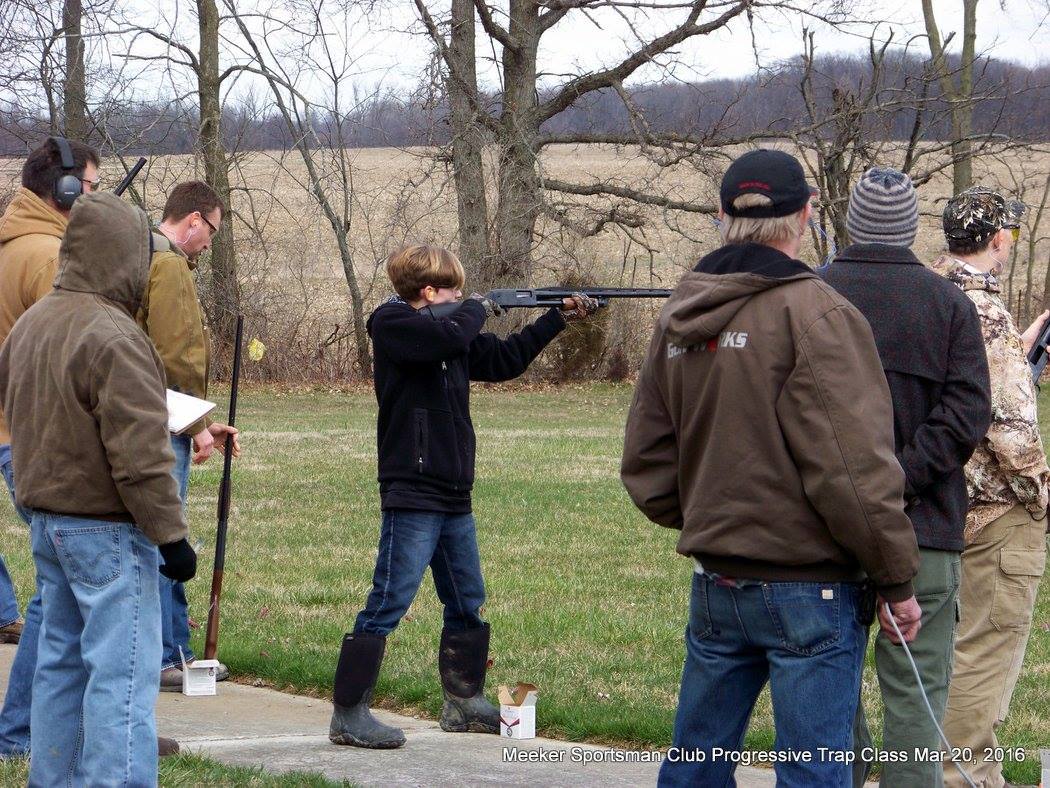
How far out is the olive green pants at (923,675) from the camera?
12.3ft

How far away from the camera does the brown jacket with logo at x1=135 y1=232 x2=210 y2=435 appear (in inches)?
217

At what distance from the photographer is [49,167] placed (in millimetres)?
5172

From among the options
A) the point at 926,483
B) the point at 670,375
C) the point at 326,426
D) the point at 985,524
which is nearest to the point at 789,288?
the point at 670,375

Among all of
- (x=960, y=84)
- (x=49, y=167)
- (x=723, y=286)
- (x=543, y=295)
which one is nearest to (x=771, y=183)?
(x=723, y=286)

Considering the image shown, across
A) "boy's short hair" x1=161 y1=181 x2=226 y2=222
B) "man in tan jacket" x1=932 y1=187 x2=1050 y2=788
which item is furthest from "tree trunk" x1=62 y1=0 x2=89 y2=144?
"man in tan jacket" x1=932 y1=187 x2=1050 y2=788

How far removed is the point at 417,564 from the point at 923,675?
196 centimetres

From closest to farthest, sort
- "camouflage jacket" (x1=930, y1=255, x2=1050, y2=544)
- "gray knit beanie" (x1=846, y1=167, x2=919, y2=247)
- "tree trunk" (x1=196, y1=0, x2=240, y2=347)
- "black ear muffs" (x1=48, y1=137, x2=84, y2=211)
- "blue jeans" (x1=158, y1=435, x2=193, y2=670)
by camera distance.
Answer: "gray knit beanie" (x1=846, y1=167, x2=919, y2=247) < "camouflage jacket" (x1=930, y1=255, x2=1050, y2=544) < "black ear muffs" (x1=48, y1=137, x2=84, y2=211) < "blue jeans" (x1=158, y1=435, x2=193, y2=670) < "tree trunk" (x1=196, y1=0, x2=240, y2=347)

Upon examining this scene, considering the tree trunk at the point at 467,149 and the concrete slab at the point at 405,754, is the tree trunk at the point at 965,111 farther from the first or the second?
the concrete slab at the point at 405,754

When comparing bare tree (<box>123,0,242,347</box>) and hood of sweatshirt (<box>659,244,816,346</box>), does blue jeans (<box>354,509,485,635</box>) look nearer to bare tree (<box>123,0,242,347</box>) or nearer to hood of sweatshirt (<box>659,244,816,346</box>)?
hood of sweatshirt (<box>659,244,816,346</box>)

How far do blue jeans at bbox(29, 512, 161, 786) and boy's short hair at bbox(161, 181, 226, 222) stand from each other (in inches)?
89.8

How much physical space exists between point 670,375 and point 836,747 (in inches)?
39.2

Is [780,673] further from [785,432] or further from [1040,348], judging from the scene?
[1040,348]

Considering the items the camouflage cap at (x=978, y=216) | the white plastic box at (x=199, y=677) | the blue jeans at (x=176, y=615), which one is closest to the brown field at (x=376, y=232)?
the blue jeans at (x=176, y=615)

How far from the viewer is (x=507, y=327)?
25594 millimetres
